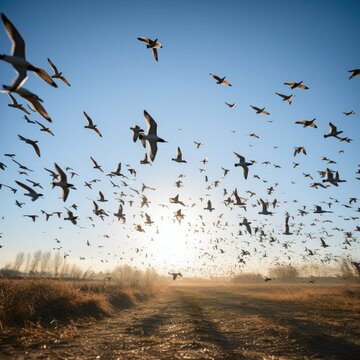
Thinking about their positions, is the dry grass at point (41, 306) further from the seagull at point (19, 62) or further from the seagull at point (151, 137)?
the seagull at point (151, 137)

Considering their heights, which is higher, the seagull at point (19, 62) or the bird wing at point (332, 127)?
the bird wing at point (332, 127)

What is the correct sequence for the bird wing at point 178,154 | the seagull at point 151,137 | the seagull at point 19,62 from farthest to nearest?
the bird wing at point 178,154 → the seagull at point 151,137 → the seagull at point 19,62

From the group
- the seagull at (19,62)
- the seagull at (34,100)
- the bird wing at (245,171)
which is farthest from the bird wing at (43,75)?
the bird wing at (245,171)

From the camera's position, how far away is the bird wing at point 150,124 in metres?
12.7

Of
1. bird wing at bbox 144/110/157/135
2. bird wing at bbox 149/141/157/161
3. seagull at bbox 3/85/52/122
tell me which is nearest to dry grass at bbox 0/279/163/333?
seagull at bbox 3/85/52/122

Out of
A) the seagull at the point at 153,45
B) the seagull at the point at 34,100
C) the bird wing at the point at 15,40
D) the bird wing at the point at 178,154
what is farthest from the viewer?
the bird wing at the point at 178,154

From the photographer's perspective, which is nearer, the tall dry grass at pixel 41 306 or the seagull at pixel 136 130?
the tall dry grass at pixel 41 306

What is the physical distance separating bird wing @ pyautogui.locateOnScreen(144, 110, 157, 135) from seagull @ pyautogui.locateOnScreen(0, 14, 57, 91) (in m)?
5.44

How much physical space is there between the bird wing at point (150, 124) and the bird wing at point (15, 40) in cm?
567

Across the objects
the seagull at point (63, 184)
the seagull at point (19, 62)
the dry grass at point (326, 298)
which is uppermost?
the seagull at point (19, 62)

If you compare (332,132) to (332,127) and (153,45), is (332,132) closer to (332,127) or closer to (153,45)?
(332,127)

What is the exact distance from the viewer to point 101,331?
1277 centimetres

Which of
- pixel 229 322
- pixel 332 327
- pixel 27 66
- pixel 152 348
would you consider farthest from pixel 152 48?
pixel 332 327

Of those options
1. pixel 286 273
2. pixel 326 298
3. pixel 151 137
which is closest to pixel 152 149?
pixel 151 137
